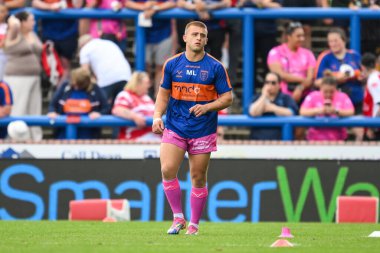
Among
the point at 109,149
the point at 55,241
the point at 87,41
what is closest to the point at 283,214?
the point at 109,149

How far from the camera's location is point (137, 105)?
16781mm

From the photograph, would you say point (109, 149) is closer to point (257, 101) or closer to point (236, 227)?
point (257, 101)

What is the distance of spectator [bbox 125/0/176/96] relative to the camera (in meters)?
17.0

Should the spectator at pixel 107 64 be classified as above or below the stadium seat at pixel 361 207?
above

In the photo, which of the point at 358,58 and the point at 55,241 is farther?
the point at 358,58

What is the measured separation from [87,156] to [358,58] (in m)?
4.27

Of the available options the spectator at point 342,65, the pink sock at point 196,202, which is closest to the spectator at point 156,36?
the spectator at point 342,65

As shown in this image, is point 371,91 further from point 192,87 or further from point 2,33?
point 192,87

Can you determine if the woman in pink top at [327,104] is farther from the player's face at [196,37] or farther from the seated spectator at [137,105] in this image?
the player's face at [196,37]

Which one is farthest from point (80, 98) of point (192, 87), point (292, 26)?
point (192, 87)

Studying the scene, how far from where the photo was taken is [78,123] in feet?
55.0

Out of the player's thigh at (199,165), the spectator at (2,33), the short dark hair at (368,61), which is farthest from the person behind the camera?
the spectator at (2,33)

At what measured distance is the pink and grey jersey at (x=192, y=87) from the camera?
35.5 feet

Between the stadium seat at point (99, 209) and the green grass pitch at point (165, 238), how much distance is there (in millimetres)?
1417
